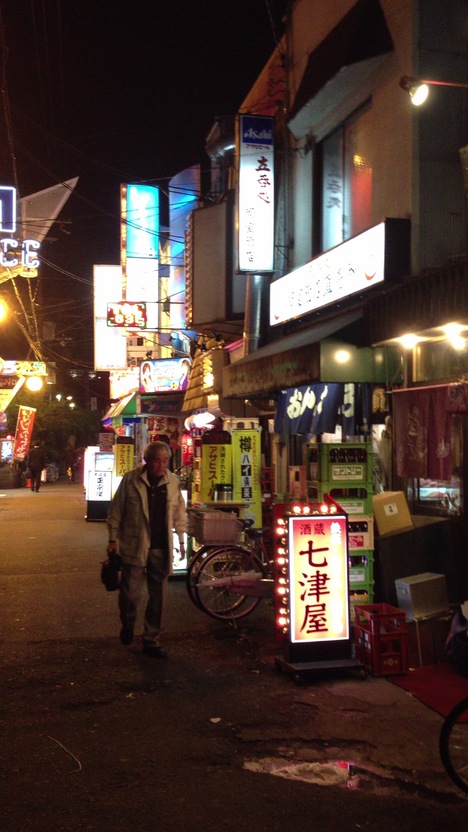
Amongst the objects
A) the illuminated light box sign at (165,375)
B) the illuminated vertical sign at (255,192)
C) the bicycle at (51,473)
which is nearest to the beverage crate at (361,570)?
the illuminated vertical sign at (255,192)

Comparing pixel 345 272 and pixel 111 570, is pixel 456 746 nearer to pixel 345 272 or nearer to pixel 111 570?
pixel 111 570

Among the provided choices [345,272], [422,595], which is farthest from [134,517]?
[345,272]

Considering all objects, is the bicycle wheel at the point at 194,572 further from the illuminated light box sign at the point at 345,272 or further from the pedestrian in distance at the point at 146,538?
the illuminated light box sign at the point at 345,272

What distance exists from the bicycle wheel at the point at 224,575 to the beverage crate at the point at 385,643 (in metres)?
2.08

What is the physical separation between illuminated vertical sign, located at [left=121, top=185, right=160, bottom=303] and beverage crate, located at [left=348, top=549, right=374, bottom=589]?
2059cm

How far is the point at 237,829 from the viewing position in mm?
3979

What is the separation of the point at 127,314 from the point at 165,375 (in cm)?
241

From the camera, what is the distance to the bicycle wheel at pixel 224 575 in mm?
8438

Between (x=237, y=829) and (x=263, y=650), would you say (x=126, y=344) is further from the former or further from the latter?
(x=237, y=829)

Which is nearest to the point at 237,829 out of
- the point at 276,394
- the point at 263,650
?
the point at 263,650

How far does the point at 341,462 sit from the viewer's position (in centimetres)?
727

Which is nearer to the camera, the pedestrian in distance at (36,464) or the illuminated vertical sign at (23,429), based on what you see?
the pedestrian in distance at (36,464)

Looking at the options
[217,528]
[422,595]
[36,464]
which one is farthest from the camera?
[36,464]

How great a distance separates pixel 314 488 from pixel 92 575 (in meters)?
5.44
